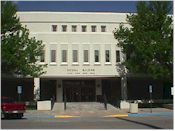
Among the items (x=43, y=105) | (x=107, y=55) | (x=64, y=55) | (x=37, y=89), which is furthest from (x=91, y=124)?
(x=107, y=55)

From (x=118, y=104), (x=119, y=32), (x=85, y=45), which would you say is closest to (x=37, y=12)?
(x=85, y=45)

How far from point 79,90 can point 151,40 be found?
16.0m

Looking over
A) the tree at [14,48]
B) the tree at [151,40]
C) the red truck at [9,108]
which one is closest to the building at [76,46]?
the tree at [151,40]

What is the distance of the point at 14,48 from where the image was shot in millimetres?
40188

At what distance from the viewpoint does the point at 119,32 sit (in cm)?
4472

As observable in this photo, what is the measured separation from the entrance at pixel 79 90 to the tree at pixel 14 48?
12.1 metres

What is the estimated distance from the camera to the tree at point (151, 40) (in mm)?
41625

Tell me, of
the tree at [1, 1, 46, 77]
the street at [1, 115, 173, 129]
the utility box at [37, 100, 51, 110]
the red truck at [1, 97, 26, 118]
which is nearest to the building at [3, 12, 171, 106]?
the utility box at [37, 100, 51, 110]

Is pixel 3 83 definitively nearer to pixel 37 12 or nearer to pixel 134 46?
pixel 37 12

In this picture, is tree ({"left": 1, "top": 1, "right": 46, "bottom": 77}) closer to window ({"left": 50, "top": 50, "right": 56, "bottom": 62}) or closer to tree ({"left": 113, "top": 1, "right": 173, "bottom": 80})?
window ({"left": 50, "top": 50, "right": 56, "bottom": 62})

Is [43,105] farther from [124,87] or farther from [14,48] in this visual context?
[124,87]

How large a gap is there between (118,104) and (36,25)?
13.5m

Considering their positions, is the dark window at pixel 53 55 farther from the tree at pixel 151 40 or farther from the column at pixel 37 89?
the tree at pixel 151 40

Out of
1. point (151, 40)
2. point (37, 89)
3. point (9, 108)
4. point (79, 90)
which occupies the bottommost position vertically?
point (9, 108)
